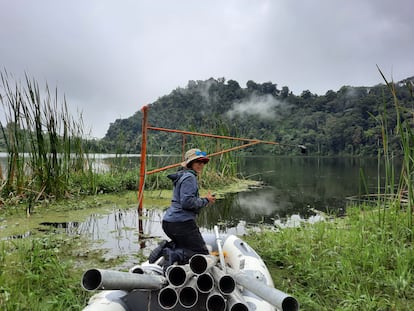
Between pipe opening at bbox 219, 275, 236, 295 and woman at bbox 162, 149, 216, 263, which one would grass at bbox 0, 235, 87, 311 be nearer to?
woman at bbox 162, 149, 216, 263

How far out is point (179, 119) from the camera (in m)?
41.2

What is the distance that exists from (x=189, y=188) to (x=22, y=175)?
351 cm

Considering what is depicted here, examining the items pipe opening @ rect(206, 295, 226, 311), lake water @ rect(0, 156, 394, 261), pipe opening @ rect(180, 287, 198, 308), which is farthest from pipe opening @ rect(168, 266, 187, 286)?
lake water @ rect(0, 156, 394, 261)

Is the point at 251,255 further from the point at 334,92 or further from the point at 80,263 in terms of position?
the point at 334,92

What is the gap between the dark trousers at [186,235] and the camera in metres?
2.63

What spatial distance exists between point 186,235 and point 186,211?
7.8 inches

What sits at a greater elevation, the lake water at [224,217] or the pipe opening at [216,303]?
the pipe opening at [216,303]

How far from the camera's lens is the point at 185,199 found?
252 centimetres

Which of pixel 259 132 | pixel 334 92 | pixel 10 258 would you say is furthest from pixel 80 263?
pixel 334 92

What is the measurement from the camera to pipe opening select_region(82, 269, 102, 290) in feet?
3.71

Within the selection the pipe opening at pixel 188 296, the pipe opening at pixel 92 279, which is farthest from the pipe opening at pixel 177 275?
the pipe opening at pixel 92 279

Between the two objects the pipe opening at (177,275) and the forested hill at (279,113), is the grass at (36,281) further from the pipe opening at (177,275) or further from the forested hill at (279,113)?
the forested hill at (279,113)

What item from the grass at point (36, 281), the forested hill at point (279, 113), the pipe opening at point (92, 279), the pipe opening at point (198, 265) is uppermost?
Result: the forested hill at point (279, 113)

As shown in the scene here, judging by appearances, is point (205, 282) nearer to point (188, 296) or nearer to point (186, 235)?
point (188, 296)
